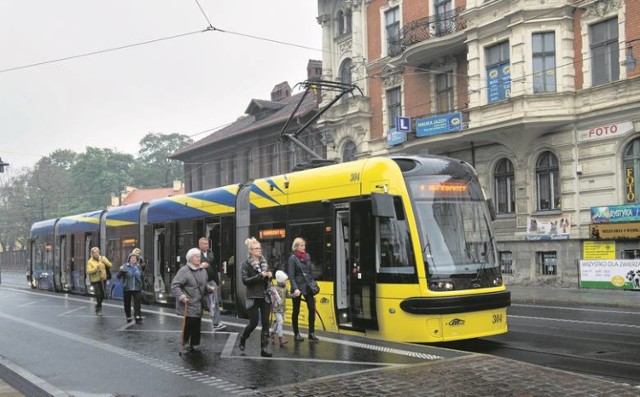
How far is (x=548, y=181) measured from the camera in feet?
85.7

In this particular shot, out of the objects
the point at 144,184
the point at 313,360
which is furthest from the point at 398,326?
the point at 144,184

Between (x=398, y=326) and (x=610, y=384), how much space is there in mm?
3864

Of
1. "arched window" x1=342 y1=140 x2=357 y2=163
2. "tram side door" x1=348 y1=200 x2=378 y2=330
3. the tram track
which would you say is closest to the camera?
the tram track

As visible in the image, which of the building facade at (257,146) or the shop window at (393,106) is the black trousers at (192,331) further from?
the building facade at (257,146)

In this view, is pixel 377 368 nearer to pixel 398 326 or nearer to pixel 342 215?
pixel 398 326

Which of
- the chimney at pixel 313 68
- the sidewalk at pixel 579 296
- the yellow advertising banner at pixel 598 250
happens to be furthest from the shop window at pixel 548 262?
the chimney at pixel 313 68

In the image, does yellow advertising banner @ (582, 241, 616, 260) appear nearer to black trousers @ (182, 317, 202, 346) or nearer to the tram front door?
the tram front door

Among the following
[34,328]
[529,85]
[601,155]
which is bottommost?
[34,328]

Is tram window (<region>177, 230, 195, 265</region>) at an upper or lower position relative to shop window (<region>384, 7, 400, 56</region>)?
lower

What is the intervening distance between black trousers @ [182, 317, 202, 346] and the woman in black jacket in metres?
0.86

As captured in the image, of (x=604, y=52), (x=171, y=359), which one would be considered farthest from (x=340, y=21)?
(x=171, y=359)

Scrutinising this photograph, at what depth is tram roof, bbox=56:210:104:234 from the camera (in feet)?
82.1

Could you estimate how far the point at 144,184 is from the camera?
100500mm

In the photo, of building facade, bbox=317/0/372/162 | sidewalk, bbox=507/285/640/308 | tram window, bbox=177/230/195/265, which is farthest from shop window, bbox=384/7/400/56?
tram window, bbox=177/230/195/265
